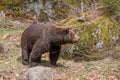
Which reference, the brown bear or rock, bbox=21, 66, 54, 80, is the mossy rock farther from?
rock, bbox=21, 66, 54, 80

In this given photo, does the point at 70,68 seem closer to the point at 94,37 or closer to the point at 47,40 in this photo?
the point at 47,40

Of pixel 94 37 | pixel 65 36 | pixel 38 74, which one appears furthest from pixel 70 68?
pixel 94 37

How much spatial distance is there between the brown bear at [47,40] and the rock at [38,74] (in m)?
0.54

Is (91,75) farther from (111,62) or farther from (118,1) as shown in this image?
(118,1)

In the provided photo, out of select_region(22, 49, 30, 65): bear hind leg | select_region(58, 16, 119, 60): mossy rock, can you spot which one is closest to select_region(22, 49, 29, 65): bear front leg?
select_region(22, 49, 30, 65): bear hind leg

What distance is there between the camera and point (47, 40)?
379 inches

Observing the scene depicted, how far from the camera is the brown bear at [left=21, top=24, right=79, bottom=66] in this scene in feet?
31.7

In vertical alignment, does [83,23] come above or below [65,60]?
above

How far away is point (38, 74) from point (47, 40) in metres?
1.05

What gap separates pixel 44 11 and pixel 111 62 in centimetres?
992

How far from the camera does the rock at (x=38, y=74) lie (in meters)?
8.98

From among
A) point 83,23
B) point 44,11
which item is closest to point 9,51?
point 83,23

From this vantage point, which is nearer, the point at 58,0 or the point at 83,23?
the point at 83,23

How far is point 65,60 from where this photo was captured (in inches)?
452
